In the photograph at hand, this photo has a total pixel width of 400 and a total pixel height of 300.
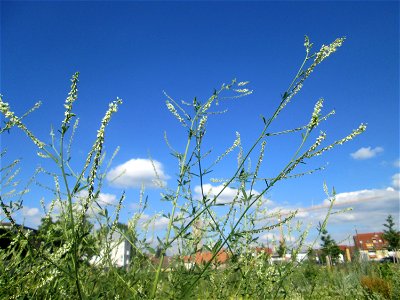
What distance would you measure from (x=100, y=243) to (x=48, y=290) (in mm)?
549

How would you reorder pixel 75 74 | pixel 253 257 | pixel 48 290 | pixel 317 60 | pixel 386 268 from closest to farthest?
pixel 75 74 < pixel 317 60 < pixel 48 290 < pixel 253 257 < pixel 386 268

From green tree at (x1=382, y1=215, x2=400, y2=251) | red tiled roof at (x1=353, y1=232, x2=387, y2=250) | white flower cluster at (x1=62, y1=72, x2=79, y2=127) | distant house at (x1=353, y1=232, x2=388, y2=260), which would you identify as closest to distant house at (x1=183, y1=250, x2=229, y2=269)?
white flower cluster at (x1=62, y1=72, x2=79, y2=127)

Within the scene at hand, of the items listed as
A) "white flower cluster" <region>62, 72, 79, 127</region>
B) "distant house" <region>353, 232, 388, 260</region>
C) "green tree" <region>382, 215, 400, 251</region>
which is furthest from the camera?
"green tree" <region>382, 215, 400, 251</region>

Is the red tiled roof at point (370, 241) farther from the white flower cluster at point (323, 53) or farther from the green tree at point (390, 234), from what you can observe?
the white flower cluster at point (323, 53)

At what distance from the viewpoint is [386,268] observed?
1085 centimetres

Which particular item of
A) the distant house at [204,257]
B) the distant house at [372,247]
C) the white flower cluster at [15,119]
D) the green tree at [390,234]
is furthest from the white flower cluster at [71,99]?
the green tree at [390,234]

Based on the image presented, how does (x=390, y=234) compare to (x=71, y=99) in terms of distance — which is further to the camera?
(x=390, y=234)

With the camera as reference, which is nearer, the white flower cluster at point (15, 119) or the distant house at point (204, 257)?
the white flower cluster at point (15, 119)

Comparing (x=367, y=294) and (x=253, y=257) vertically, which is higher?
(x=253, y=257)

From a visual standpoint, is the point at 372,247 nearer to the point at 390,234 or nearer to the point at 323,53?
the point at 323,53

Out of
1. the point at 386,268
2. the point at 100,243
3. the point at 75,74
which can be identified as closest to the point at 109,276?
the point at 100,243

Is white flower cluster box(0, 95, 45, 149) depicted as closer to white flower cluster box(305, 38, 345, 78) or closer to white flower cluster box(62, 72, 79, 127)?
white flower cluster box(62, 72, 79, 127)

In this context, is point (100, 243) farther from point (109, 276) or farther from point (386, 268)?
point (386, 268)

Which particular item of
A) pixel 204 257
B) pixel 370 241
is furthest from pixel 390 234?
pixel 204 257
